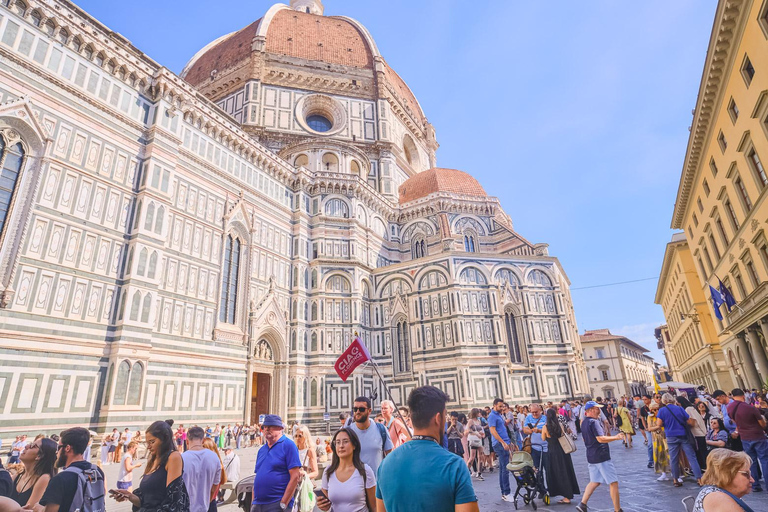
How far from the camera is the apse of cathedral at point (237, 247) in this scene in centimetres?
1473

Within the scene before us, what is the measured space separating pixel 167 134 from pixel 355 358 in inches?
658

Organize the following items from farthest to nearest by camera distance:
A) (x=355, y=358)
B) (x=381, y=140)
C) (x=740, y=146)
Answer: (x=381, y=140), (x=740, y=146), (x=355, y=358)

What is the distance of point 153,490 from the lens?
3.58 meters

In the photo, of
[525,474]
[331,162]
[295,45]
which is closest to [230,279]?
[331,162]

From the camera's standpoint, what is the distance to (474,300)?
27.0 m

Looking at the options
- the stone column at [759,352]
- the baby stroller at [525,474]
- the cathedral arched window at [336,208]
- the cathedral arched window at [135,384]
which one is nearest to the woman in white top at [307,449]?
the baby stroller at [525,474]

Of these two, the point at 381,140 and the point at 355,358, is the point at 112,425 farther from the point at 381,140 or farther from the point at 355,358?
the point at 381,140

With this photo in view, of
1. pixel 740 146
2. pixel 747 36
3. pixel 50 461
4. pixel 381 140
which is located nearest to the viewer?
pixel 50 461

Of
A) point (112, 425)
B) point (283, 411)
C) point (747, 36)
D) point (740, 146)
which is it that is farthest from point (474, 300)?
point (112, 425)

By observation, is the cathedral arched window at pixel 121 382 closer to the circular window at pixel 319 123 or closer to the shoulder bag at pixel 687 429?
the shoulder bag at pixel 687 429

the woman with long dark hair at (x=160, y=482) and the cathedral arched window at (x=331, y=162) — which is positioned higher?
the cathedral arched window at (x=331, y=162)

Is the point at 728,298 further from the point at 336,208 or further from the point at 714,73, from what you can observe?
the point at 336,208

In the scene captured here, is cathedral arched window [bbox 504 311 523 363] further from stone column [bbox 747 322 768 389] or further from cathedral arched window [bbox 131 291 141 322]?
cathedral arched window [bbox 131 291 141 322]

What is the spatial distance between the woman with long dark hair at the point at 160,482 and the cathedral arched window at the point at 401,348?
24.0 meters
